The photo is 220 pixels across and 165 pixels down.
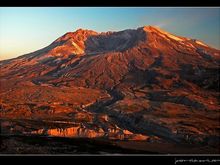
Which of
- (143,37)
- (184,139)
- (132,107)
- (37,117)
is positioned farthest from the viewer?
(143,37)

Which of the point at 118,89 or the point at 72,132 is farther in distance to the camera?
the point at 118,89

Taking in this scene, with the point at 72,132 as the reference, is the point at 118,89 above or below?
above

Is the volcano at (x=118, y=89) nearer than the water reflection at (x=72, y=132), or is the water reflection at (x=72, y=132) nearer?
the water reflection at (x=72, y=132)

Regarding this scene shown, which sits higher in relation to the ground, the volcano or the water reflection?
the volcano

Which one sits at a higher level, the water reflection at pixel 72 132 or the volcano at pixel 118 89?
the volcano at pixel 118 89

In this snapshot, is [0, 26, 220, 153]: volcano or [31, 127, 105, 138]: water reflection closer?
[31, 127, 105, 138]: water reflection
